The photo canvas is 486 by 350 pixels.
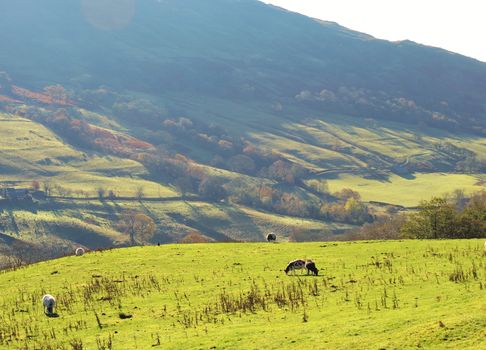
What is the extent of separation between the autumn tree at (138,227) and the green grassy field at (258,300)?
420ft

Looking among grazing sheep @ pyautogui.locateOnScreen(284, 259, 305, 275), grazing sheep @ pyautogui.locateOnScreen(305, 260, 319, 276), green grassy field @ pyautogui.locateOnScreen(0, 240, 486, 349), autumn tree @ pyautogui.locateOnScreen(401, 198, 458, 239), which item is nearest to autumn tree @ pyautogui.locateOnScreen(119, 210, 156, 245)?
autumn tree @ pyautogui.locateOnScreen(401, 198, 458, 239)

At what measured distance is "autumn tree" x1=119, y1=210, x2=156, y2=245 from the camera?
17555 centimetres

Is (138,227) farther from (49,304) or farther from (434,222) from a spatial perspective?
(49,304)

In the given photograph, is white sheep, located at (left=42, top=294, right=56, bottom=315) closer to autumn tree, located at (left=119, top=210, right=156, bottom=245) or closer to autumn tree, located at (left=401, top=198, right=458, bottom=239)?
autumn tree, located at (left=401, top=198, right=458, bottom=239)

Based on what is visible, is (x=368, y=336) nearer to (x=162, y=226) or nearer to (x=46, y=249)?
(x=46, y=249)

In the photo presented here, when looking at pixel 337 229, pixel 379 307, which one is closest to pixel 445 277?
pixel 379 307

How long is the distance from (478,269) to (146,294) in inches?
797

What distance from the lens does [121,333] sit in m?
26.2

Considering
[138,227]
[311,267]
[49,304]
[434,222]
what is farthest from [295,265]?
[138,227]

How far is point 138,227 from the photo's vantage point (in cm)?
17688

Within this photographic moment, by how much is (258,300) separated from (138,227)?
499 ft

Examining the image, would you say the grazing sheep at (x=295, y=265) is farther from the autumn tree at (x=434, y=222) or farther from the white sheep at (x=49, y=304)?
the autumn tree at (x=434, y=222)

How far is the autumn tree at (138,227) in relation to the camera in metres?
176

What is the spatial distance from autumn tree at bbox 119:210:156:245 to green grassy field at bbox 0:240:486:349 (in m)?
128
